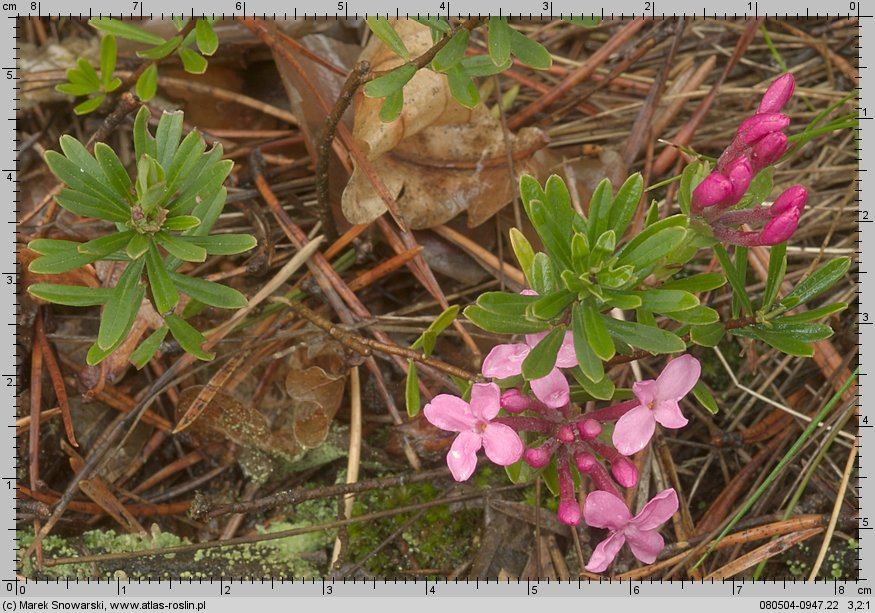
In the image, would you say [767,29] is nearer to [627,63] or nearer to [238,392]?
[627,63]

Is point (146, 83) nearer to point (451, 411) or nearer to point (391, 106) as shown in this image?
point (391, 106)

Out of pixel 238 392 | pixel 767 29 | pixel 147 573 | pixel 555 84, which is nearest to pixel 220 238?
pixel 238 392

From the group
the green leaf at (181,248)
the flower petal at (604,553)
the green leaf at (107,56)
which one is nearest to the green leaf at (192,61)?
the green leaf at (107,56)

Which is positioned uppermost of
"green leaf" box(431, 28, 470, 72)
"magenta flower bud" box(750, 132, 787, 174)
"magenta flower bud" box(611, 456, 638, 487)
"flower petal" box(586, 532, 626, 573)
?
"green leaf" box(431, 28, 470, 72)

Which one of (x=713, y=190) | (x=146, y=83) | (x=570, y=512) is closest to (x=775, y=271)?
(x=713, y=190)

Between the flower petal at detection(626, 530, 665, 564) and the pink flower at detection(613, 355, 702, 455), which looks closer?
the pink flower at detection(613, 355, 702, 455)

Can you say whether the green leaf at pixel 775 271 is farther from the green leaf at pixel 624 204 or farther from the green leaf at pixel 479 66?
the green leaf at pixel 479 66

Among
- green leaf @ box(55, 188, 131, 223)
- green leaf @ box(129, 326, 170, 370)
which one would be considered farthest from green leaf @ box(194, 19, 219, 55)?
green leaf @ box(129, 326, 170, 370)

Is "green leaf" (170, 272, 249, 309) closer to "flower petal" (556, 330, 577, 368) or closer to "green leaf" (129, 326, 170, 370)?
"green leaf" (129, 326, 170, 370)
